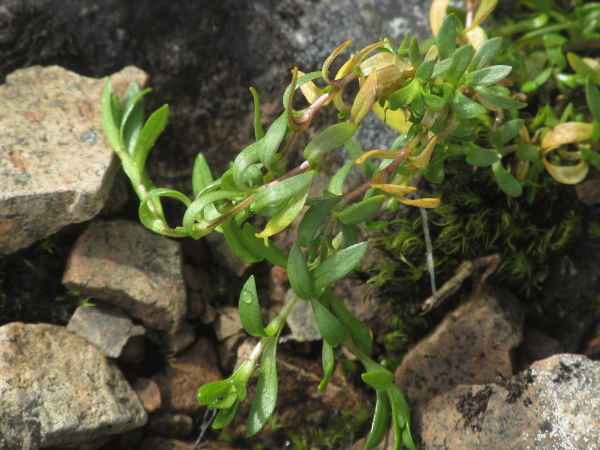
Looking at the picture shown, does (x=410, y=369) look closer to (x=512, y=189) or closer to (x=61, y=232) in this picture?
(x=512, y=189)

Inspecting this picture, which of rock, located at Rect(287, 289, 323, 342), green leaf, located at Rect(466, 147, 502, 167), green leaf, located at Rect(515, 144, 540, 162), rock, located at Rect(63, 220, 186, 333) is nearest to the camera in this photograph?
green leaf, located at Rect(466, 147, 502, 167)

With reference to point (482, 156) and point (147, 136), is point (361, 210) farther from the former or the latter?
point (147, 136)

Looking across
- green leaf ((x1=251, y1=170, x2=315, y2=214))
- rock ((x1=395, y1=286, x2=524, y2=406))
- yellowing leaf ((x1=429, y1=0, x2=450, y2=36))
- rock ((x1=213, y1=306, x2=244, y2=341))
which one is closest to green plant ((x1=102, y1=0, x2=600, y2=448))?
green leaf ((x1=251, y1=170, x2=315, y2=214))

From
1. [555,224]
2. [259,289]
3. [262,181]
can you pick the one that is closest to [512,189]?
[555,224]

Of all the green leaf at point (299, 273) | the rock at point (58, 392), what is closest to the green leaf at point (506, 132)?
the green leaf at point (299, 273)

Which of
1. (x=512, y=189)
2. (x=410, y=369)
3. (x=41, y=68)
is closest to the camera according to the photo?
(x=512, y=189)

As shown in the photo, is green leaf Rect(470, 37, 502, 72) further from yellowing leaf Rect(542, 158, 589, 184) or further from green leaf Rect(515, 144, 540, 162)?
yellowing leaf Rect(542, 158, 589, 184)

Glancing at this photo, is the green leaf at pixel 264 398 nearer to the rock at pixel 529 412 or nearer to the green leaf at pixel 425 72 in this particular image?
the rock at pixel 529 412

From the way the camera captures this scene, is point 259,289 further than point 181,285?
Yes
